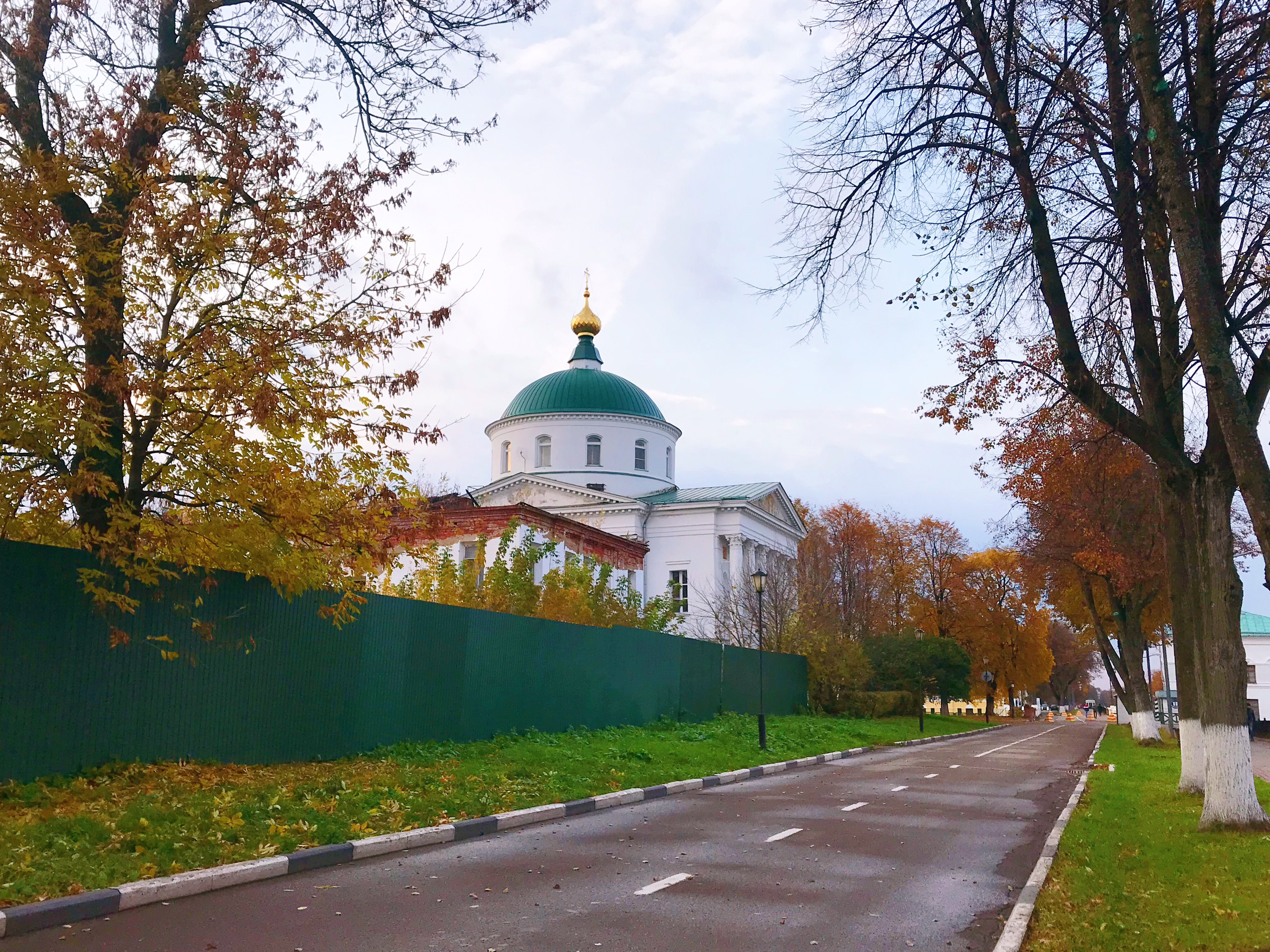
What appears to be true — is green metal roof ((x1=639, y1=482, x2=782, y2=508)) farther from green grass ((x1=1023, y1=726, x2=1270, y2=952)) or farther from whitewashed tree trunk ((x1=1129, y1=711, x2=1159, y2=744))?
green grass ((x1=1023, y1=726, x2=1270, y2=952))

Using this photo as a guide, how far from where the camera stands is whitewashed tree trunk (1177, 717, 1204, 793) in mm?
14495

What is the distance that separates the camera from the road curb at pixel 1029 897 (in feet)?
20.9

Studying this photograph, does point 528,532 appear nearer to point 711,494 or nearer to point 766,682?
point 766,682

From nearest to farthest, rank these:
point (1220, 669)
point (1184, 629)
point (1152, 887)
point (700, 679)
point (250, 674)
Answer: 1. point (1152, 887)
2. point (1220, 669)
3. point (250, 674)
4. point (1184, 629)
5. point (700, 679)

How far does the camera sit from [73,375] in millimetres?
9672

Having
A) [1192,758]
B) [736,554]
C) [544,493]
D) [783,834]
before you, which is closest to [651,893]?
[783,834]

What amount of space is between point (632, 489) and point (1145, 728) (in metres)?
34.9

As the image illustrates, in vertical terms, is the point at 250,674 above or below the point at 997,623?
below

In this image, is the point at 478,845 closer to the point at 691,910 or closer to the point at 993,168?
the point at 691,910

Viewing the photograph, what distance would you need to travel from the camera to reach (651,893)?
7863 millimetres

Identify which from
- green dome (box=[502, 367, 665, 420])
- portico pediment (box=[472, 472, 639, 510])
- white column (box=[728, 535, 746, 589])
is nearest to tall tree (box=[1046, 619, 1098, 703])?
white column (box=[728, 535, 746, 589])

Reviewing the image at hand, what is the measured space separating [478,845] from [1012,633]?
6348cm

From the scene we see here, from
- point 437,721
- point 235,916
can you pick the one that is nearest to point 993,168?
point 235,916

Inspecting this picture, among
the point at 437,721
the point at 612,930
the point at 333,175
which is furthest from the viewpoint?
the point at 437,721
